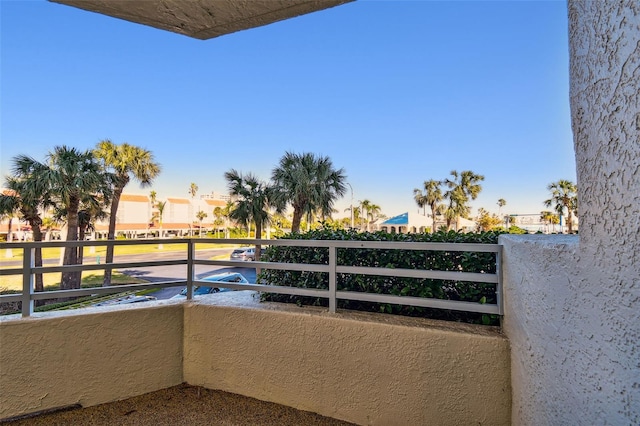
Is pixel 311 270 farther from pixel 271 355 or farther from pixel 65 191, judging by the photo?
pixel 65 191

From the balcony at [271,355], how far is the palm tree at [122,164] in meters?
16.1

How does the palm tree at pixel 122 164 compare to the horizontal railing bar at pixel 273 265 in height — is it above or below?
above

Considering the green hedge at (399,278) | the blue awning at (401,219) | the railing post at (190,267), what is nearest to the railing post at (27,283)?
the railing post at (190,267)

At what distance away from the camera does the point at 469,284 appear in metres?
2.39

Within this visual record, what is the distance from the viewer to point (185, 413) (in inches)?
100

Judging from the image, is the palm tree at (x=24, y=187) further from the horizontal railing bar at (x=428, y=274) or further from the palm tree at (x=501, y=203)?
the palm tree at (x=501, y=203)

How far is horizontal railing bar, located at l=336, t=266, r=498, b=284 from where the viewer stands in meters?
2.12

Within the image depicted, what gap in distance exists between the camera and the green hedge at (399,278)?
7.77ft

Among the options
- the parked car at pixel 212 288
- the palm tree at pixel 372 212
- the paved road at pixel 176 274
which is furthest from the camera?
the palm tree at pixel 372 212

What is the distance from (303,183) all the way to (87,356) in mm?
14037

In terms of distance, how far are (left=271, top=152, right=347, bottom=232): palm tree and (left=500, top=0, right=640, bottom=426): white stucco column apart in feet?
49.9

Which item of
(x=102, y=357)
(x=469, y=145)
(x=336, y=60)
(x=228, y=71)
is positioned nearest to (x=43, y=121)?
(x=228, y=71)

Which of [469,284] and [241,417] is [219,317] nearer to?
[241,417]

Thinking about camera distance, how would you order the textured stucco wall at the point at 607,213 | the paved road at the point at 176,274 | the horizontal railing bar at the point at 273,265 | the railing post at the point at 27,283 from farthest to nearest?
the paved road at the point at 176,274 < the horizontal railing bar at the point at 273,265 < the railing post at the point at 27,283 < the textured stucco wall at the point at 607,213
